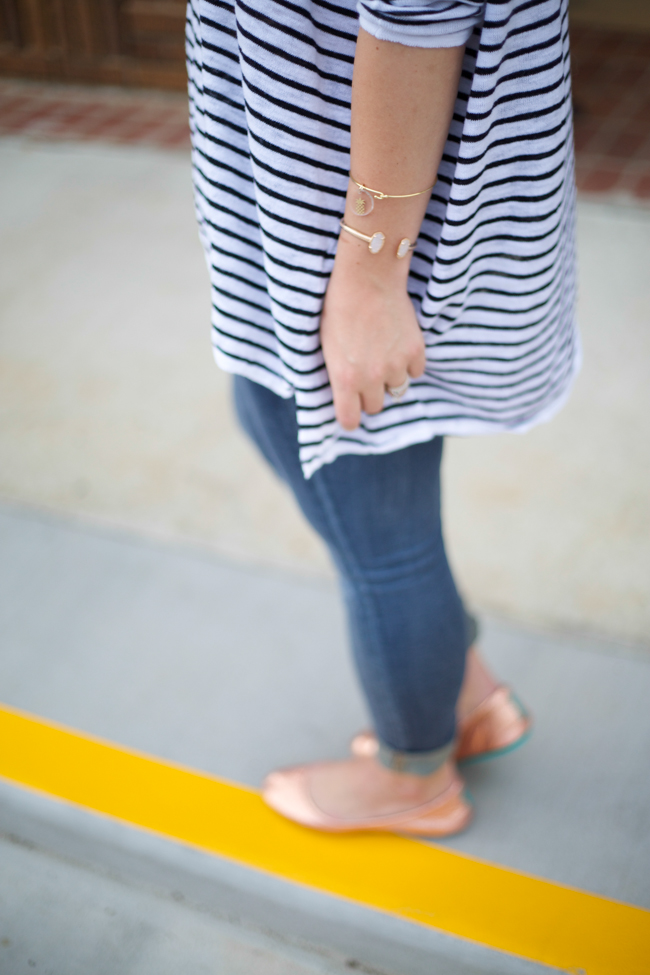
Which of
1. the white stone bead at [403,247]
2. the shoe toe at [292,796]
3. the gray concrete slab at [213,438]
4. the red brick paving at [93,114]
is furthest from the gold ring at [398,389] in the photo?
the red brick paving at [93,114]

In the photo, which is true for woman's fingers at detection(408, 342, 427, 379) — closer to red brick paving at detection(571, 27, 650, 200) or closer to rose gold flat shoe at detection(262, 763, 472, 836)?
rose gold flat shoe at detection(262, 763, 472, 836)

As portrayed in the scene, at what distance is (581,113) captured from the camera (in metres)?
3.33

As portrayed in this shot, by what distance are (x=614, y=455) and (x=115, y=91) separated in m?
3.39

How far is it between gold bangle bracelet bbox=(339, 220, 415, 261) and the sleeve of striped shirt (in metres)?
0.14

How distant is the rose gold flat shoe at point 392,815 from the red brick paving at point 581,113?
7.91 ft

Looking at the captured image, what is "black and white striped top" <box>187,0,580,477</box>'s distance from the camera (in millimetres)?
578

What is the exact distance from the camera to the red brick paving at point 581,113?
2.92m

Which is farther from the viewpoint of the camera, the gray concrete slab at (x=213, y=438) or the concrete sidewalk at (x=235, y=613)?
the gray concrete slab at (x=213, y=438)

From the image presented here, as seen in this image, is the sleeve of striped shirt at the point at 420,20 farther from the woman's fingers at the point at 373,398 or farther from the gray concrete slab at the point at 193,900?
the gray concrete slab at the point at 193,900

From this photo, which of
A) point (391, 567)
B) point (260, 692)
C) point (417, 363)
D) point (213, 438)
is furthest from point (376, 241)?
point (213, 438)

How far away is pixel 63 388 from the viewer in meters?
2.01

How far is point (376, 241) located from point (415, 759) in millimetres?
647

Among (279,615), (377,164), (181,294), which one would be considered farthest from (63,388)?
(377,164)

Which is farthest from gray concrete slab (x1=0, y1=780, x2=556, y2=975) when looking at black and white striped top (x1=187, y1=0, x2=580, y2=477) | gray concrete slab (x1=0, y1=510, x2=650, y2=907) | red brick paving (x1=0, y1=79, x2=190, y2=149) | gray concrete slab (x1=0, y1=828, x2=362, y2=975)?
red brick paving (x1=0, y1=79, x2=190, y2=149)
